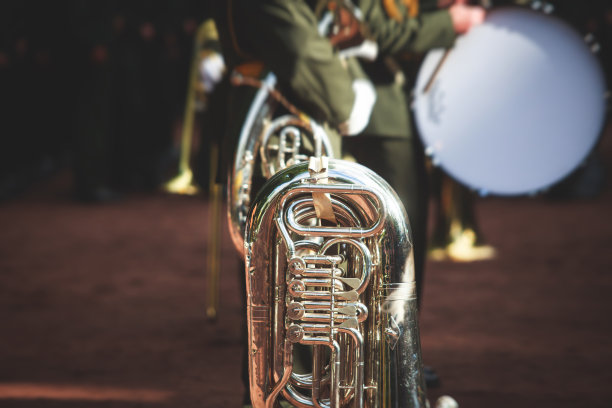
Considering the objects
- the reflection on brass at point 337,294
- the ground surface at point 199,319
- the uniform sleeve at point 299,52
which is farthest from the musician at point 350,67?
the ground surface at point 199,319

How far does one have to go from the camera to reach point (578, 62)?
2209 mm

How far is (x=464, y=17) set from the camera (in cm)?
229

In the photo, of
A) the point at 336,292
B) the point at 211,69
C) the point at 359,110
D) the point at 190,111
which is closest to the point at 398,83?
the point at 359,110

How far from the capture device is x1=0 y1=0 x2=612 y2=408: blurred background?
8.85ft

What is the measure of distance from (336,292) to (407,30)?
0.98 metres

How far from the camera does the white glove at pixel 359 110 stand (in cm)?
200

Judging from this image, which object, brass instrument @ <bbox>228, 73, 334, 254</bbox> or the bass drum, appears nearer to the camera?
brass instrument @ <bbox>228, 73, 334, 254</bbox>

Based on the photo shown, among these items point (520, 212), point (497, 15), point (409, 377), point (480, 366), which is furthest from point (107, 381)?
point (520, 212)

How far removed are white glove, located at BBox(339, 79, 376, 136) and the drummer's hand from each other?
395 mm

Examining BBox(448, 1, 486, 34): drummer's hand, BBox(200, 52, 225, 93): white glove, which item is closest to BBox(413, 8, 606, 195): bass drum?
BBox(448, 1, 486, 34): drummer's hand

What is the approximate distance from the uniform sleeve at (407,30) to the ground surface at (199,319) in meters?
1.10

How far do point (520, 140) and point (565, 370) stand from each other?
3.10 feet

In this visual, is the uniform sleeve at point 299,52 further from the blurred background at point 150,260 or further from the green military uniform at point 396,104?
the blurred background at point 150,260

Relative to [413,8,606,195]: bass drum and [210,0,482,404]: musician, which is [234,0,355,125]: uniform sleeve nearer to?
[210,0,482,404]: musician
